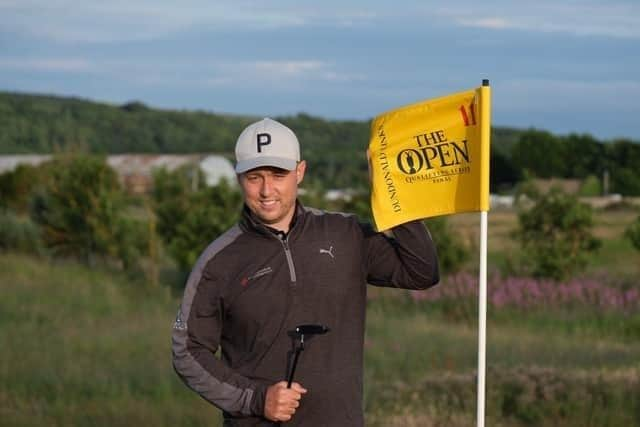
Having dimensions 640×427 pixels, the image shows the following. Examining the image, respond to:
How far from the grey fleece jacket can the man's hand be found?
2.1 inches

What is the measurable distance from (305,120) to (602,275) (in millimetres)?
115971

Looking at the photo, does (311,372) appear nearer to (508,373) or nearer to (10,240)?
(508,373)

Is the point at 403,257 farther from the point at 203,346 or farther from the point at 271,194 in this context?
the point at 203,346

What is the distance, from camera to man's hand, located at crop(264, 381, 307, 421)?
4648mm

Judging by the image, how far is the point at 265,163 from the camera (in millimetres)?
4852

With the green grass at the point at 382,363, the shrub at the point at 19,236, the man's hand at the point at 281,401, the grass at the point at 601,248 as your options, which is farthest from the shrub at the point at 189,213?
the man's hand at the point at 281,401

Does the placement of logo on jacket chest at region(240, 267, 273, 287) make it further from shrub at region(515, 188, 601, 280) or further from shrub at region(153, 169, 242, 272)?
shrub at region(153, 169, 242, 272)

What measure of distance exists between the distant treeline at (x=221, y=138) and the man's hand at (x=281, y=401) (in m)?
77.0

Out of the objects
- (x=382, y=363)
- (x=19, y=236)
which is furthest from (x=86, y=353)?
(x=19, y=236)

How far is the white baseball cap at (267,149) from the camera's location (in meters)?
4.87

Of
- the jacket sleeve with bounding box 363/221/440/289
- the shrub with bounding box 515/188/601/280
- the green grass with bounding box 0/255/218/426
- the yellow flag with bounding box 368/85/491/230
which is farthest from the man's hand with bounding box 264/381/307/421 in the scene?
the shrub with bounding box 515/188/601/280

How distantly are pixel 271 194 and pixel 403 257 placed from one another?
21.8 inches

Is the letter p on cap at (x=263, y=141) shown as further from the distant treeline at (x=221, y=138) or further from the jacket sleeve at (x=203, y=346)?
the distant treeline at (x=221, y=138)

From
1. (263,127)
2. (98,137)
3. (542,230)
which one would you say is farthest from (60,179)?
(98,137)
